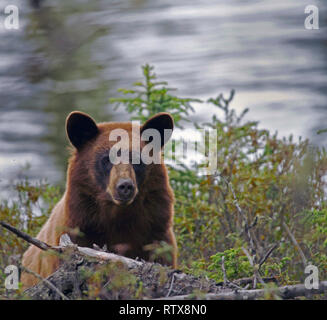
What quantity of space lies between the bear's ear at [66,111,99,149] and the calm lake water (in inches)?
162

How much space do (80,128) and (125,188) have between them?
2.54 ft

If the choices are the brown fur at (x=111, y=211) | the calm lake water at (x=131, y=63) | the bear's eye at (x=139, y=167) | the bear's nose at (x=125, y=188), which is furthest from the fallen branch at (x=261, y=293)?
the calm lake water at (x=131, y=63)

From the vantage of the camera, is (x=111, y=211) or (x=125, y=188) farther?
(x=111, y=211)

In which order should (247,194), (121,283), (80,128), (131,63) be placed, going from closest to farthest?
(121,283), (80,128), (247,194), (131,63)

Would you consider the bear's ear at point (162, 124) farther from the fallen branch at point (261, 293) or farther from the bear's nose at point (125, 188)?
the fallen branch at point (261, 293)

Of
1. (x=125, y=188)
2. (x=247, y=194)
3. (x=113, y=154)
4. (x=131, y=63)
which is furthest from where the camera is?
(x=131, y=63)

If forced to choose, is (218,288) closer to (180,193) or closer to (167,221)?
(167,221)

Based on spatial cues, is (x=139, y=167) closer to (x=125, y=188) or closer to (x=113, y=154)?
(x=113, y=154)

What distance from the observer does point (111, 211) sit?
15.0 feet

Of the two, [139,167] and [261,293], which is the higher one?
[139,167]

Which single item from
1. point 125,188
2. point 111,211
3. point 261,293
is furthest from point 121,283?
point 111,211

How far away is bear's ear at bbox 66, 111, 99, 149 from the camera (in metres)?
4.64

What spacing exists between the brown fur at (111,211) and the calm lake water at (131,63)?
163 inches

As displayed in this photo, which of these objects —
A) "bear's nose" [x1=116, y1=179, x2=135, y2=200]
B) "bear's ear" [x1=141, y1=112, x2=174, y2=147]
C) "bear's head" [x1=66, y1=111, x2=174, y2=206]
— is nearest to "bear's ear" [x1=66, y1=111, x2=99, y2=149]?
"bear's head" [x1=66, y1=111, x2=174, y2=206]
